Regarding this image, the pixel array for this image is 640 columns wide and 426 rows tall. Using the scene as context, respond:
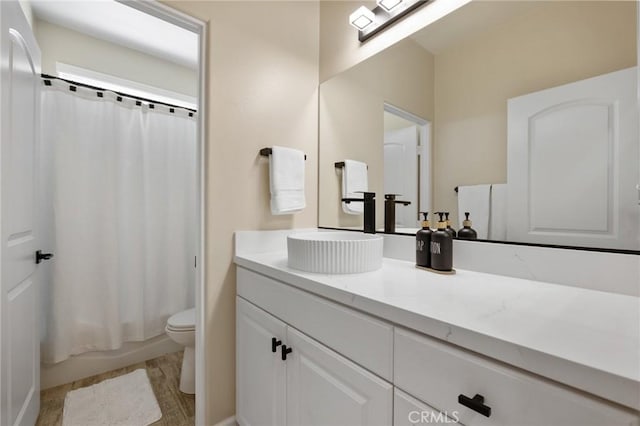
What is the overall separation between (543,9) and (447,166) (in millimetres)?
560

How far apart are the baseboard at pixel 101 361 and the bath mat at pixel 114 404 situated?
6.0 inches

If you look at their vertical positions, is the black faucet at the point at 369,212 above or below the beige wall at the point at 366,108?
below

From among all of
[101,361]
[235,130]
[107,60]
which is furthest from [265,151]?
[101,361]

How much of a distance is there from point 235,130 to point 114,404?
1669 millimetres

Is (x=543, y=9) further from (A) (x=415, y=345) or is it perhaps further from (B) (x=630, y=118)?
(A) (x=415, y=345)

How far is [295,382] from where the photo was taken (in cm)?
→ 96

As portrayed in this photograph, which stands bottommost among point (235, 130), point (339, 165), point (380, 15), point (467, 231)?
point (467, 231)

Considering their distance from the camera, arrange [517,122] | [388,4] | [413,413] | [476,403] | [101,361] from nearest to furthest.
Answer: [476,403]
[413,413]
[517,122]
[388,4]
[101,361]

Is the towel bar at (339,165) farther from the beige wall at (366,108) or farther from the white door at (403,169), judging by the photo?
the white door at (403,169)

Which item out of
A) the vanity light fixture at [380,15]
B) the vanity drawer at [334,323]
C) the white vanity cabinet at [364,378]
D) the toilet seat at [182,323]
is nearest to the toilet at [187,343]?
the toilet seat at [182,323]

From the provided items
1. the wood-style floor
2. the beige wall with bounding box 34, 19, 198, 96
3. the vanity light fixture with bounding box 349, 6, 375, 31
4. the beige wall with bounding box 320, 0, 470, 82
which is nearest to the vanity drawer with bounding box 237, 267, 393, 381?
the wood-style floor

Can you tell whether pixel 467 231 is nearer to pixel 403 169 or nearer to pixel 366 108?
pixel 403 169

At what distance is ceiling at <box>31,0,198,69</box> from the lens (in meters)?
1.76

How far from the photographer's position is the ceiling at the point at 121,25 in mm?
1765
